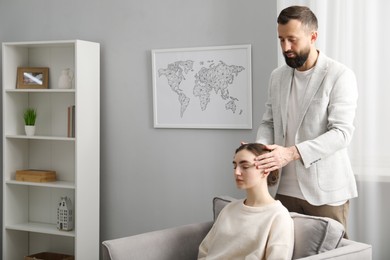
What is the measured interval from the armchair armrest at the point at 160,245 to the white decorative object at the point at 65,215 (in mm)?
1584

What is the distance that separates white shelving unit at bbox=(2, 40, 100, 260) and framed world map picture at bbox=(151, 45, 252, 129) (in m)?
0.49

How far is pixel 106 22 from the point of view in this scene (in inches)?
174

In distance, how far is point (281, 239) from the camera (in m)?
2.46

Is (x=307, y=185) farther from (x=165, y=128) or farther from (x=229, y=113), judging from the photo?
(x=165, y=128)

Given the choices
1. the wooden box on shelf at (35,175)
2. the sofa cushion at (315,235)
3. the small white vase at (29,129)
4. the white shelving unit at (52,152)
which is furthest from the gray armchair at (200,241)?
the small white vase at (29,129)

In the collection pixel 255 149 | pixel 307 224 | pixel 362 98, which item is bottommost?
pixel 307 224

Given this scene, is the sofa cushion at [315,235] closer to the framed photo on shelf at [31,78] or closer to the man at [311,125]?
the man at [311,125]

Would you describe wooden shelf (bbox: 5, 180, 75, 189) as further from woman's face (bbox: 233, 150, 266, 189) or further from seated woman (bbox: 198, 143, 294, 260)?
woman's face (bbox: 233, 150, 266, 189)

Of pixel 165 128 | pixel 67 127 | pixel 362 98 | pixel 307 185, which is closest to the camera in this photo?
pixel 307 185

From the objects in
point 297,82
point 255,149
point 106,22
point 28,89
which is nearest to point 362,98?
point 297,82

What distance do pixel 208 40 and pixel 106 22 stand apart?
0.85 meters

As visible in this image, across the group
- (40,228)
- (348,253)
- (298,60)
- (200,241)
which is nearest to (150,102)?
(40,228)

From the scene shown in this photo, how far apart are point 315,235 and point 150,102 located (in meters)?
2.05

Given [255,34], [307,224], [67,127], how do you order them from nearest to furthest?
[307,224] → [255,34] → [67,127]
